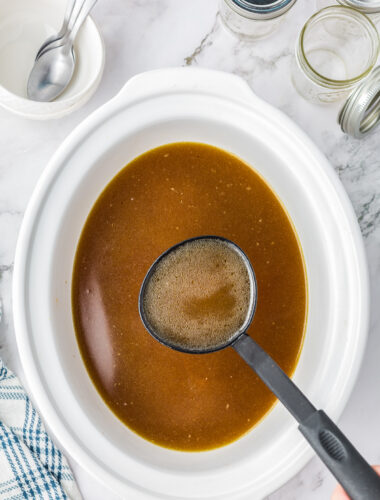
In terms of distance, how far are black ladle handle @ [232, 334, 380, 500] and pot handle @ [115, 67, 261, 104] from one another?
0.48 metres

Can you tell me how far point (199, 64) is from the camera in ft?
4.09

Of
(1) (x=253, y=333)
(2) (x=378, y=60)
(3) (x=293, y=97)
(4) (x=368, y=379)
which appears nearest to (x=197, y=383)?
(1) (x=253, y=333)

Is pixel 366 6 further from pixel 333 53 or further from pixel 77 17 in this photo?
pixel 77 17

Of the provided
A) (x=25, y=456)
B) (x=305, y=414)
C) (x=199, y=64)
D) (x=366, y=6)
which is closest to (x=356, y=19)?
(x=366, y=6)

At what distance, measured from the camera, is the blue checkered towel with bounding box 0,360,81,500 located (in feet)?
4.02

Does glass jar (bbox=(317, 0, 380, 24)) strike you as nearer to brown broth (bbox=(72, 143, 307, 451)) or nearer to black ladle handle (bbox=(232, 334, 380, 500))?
brown broth (bbox=(72, 143, 307, 451))

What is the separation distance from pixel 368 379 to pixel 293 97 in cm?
64

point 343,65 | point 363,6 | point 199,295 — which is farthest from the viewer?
point 343,65

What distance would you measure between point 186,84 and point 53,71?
1.01 feet

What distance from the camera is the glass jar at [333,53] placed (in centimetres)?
116

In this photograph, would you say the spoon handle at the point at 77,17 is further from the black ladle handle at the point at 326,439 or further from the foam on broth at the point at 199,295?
the black ladle handle at the point at 326,439

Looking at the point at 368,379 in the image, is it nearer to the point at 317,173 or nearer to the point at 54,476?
the point at 317,173

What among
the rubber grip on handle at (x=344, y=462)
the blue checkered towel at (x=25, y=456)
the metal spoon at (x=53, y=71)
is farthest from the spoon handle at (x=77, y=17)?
the rubber grip on handle at (x=344, y=462)

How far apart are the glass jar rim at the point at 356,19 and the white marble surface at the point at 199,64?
2.8 inches
